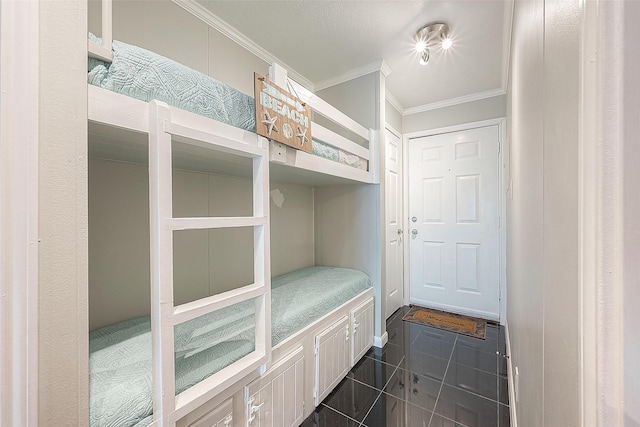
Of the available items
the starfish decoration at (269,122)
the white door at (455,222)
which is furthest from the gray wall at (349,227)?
the starfish decoration at (269,122)

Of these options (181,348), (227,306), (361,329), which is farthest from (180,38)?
(361,329)

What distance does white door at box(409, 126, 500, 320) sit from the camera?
274 cm

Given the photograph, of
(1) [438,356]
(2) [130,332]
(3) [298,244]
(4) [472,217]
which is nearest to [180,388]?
(2) [130,332]

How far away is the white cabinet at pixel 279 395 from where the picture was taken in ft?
3.58

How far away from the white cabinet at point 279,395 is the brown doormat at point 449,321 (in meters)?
1.79

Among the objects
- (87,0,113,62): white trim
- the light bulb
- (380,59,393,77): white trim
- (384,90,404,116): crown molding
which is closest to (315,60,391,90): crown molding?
(380,59,393,77): white trim

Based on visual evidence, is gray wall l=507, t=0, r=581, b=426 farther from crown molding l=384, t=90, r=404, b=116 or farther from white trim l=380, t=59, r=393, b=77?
crown molding l=384, t=90, r=404, b=116

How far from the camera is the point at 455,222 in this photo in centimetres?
294

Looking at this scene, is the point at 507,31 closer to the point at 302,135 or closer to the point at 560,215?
the point at 302,135

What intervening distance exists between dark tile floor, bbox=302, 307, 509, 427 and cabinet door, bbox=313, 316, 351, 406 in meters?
0.08

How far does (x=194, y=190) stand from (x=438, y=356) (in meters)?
2.28

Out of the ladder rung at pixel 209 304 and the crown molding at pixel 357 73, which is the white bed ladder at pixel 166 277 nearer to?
the ladder rung at pixel 209 304

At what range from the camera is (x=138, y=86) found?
0.79m

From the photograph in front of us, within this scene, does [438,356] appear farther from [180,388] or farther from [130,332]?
[130,332]
